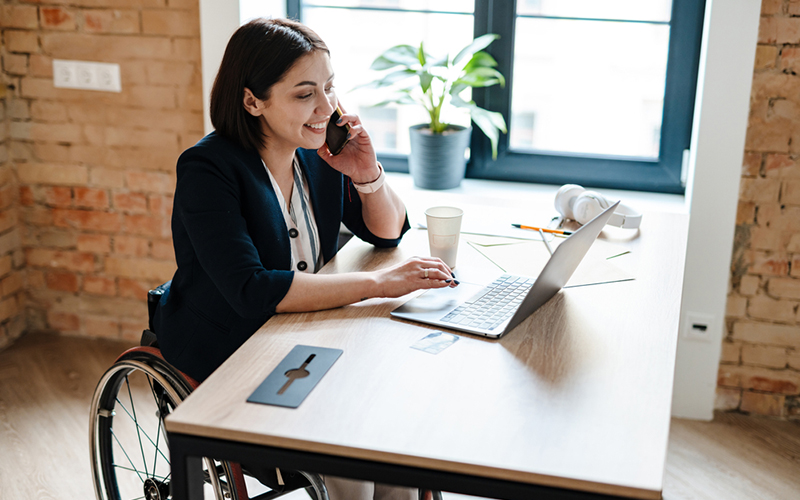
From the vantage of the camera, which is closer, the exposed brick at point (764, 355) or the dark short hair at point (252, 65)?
the dark short hair at point (252, 65)

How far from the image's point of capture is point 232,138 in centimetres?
156

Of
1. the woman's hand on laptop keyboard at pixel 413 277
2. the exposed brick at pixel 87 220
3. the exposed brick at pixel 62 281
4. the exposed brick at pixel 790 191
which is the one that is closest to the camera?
the woman's hand on laptop keyboard at pixel 413 277

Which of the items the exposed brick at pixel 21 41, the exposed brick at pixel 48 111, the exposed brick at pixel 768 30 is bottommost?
the exposed brick at pixel 48 111

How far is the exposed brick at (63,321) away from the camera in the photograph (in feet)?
9.73

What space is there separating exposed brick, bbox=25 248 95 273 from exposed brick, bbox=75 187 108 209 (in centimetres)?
21

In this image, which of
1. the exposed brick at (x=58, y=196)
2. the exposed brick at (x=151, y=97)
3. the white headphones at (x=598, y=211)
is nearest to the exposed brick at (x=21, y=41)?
the exposed brick at (x=151, y=97)

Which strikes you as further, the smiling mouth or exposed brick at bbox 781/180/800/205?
exposed brick at bbox 781/180/800/205

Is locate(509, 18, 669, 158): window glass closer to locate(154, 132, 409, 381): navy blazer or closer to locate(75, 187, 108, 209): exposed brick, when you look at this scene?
locate(154, 132, 409, 381): navy blazer

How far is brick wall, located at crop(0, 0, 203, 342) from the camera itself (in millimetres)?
2576

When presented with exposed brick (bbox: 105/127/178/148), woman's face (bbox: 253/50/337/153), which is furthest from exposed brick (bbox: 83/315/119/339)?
woman's face (bbox: 253/50/337/153)

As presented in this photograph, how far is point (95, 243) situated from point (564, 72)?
1936 millimetres

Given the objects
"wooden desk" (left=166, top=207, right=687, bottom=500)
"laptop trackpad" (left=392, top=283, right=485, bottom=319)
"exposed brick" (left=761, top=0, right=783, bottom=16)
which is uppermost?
"exposed brick" (left=761, top=0, right=783, bottom=16)

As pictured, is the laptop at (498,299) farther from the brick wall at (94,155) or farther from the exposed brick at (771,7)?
the brick wall at (94,155)

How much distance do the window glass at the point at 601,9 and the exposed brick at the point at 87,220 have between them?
1.74 m
